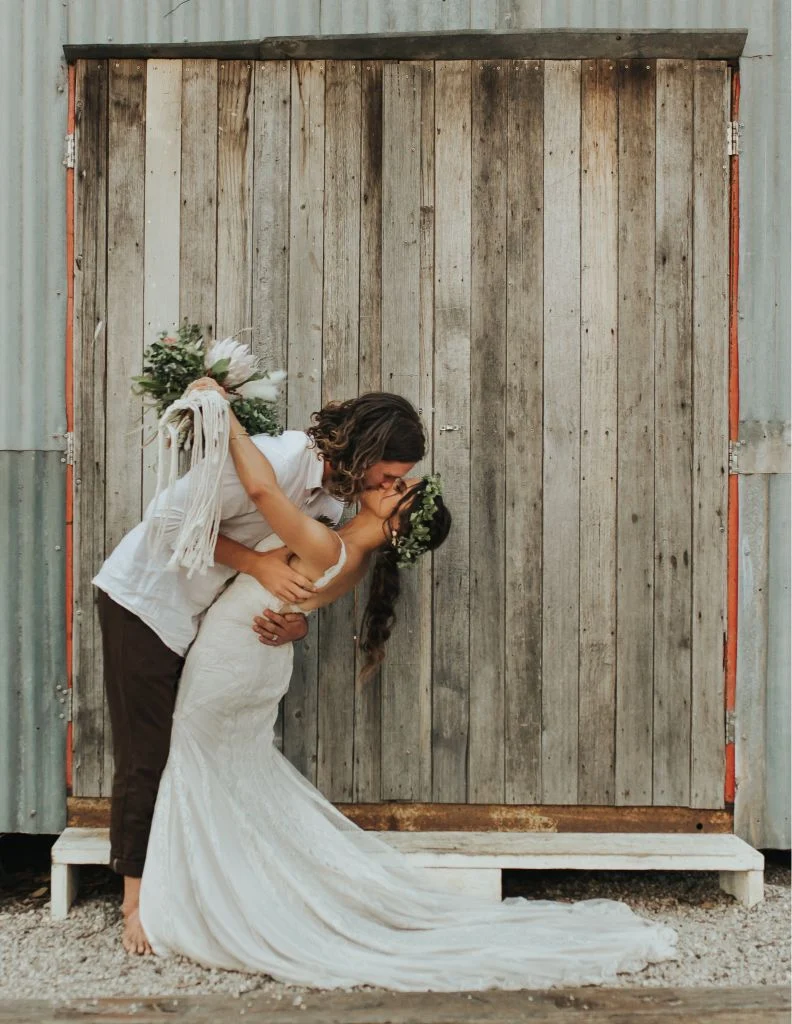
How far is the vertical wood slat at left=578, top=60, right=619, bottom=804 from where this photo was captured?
3.52 meters

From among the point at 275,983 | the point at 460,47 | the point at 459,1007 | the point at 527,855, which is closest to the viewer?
the point at 459,1007

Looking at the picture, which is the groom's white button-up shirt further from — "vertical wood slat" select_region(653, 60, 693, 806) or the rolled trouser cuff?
"vertical wood slat" select_region(653, 60, 693, 806)

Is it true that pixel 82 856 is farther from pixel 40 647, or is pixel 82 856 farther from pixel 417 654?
pixel 417 654

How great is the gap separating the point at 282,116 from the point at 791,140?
189cm

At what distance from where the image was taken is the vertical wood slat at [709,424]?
352 centimetres

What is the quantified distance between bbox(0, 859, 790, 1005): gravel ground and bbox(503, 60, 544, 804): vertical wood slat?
483 mm

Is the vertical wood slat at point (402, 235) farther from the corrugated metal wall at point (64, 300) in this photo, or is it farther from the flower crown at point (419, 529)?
the flower crown at point (419, 529)

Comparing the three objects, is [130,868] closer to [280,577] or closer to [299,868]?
[299,868]

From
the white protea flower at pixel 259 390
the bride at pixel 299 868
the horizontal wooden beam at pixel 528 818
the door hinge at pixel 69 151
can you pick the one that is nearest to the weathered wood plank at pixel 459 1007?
the bride at pixel 299 868

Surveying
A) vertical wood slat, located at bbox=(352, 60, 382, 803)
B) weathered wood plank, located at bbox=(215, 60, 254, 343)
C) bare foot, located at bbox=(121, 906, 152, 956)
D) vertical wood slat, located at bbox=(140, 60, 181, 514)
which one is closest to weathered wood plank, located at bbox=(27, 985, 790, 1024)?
bare foot, located at bbox=(121, 906, 152, 956)

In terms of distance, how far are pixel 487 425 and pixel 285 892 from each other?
5.73ft

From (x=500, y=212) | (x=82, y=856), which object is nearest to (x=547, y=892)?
(x=82, y=856)


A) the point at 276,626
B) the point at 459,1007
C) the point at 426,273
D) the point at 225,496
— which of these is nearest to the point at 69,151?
the point at 426,273

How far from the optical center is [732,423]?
3.55 meters
